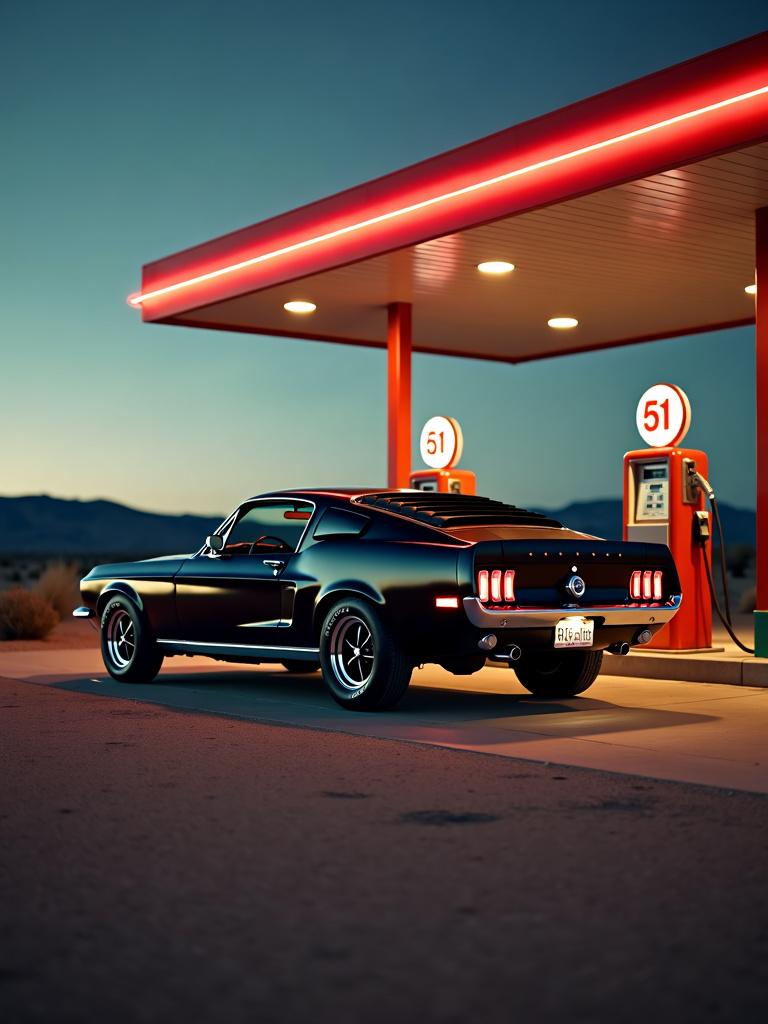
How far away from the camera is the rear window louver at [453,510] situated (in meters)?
11.0

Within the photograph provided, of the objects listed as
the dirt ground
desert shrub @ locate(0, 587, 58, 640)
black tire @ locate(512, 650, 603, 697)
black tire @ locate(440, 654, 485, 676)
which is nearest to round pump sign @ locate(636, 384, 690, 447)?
black tire @ locate(512, 650, 603, 697)

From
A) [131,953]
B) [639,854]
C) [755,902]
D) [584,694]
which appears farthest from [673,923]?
[584,694]

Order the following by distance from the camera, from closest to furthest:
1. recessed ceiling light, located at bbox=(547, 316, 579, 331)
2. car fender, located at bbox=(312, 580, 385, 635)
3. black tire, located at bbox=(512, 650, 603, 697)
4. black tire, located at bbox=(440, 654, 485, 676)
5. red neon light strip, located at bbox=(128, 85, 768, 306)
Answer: black tire, located at bbox=(440, 654, 485, 676) < car fender, located at bbox=(312, 580, 385, 635) < red neon light strip, located at bbox=(128, 85, 768, 306) < black tire, located at bbox=(512, 650, 603, 697) < recessed ceiling light, located at bbox=(547, 316, 579, 331)

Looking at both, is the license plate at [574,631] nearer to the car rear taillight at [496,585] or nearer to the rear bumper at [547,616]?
the rear bumper at [547,616]

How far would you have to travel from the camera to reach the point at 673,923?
477cm

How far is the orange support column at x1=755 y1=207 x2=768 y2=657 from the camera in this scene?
43.5 feet

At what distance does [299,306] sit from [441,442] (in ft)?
8.83

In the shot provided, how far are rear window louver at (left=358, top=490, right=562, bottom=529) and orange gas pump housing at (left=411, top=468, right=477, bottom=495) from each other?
6016 mm

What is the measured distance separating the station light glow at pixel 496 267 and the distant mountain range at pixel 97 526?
12880 cm

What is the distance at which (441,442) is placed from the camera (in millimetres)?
19344

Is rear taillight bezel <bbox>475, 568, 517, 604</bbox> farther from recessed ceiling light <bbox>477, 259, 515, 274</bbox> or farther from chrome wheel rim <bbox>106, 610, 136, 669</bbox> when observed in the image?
recessed ceiling light <bbox>477, 259, 515, 274</bbox>

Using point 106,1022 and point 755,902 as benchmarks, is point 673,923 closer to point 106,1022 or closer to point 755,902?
point 755,902

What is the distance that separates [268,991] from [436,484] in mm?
14505

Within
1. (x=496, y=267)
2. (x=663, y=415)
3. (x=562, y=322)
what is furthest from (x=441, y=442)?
(x=663, y=415)
